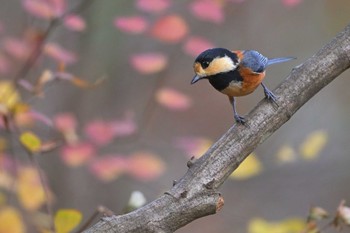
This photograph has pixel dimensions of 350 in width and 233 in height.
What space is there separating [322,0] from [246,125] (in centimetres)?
246

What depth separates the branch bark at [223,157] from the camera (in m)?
0.92

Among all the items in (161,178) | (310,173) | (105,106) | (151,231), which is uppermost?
(105,106)

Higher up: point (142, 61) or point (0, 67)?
point (0, 67)

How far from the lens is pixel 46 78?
165 centimetres

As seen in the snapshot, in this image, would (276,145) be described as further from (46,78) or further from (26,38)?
(46,78)

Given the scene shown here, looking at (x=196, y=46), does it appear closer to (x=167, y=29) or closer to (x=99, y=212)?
(x=167, y=29)

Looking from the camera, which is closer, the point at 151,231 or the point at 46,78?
the point at 151,231

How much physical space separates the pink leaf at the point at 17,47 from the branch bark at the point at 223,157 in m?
1.80

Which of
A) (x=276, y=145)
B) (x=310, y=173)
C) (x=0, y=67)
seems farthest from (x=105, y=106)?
(x=310, y=173)

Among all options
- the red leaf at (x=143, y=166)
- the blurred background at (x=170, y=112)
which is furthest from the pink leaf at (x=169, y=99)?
the red leaf at (x=143, y=166)

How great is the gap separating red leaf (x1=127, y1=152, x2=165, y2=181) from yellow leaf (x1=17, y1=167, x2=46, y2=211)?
43 centimetres

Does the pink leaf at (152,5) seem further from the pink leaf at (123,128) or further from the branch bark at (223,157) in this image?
the branch bark at (223,157)

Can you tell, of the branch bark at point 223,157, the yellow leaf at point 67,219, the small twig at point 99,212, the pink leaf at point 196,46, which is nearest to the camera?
the branch bark at point 223,157

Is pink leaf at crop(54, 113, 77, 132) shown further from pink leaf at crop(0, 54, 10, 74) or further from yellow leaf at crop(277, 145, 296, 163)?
yellow leaf at crop(277, 145, 296, 163)
